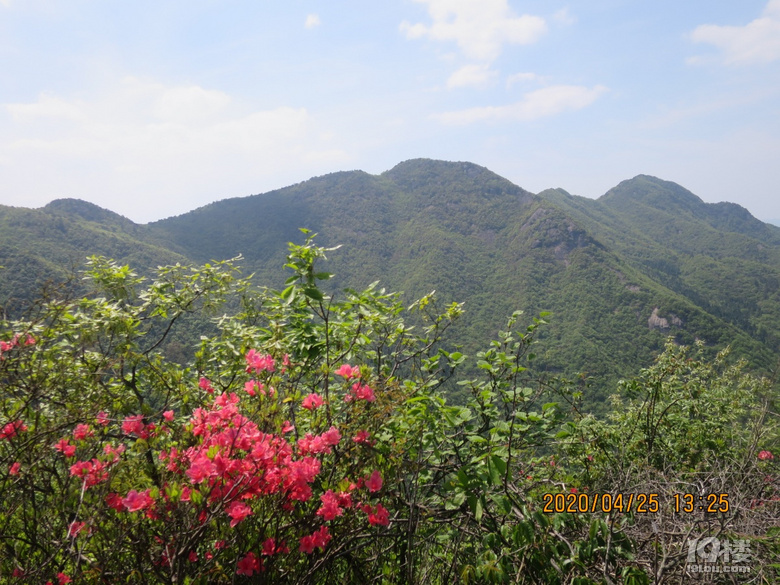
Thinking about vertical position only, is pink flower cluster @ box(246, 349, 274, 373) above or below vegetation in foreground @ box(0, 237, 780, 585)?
above

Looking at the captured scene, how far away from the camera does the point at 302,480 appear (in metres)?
1.69

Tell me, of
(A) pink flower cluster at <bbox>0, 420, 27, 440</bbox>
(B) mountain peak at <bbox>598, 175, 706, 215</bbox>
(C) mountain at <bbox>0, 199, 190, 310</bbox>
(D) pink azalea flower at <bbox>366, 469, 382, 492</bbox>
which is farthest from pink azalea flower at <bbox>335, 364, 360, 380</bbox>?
(B) mountain peak at <bbox>598, 175, 706, 215</bbox>

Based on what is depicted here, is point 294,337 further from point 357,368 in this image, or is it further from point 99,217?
point 99,217

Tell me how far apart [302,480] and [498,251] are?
110m

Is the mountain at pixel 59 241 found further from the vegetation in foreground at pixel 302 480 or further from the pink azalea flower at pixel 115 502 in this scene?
the pink azalea flower at pixel 115 502

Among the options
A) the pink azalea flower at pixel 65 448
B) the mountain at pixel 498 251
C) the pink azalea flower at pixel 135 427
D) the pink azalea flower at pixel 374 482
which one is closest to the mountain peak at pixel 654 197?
the mountain at pixel 498 251

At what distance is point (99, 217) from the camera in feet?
283

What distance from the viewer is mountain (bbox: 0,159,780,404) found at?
61.4 metres

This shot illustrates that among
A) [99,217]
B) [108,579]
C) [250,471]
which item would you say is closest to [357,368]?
[250,471]

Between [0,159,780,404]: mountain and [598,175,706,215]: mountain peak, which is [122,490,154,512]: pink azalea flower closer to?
[0,159,780,404]: mountain

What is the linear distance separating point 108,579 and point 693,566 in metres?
2.73

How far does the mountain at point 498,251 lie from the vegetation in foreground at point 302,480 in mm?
36949
